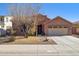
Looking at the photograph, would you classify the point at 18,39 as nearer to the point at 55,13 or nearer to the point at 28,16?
the point at 28,16

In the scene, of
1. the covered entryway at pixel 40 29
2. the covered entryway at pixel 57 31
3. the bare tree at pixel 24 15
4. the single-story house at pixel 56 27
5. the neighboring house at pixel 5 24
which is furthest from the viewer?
the covered entryway at pixel 57 31

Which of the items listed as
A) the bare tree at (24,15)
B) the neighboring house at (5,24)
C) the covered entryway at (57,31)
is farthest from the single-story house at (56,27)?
the neighboring house at (5,24)

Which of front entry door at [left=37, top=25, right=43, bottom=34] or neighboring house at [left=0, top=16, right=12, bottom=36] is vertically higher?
neighboring house at [left=0, top=16, right=12, bottom=36]

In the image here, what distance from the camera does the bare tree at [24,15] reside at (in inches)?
520

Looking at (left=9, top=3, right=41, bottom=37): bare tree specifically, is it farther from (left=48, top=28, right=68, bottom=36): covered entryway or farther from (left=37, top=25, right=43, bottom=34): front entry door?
(left=48, top=28, right=68, bottom=36): covered entryway

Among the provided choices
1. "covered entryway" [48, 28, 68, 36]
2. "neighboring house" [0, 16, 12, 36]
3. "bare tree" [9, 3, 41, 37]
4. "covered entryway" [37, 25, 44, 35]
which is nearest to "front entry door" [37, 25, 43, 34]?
"covered entryway" [37, 25, 44, 35]

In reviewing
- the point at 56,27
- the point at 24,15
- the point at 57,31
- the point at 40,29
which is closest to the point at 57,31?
the point at 57,31

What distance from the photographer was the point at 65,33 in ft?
48.1

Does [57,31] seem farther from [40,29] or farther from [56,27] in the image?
[40,29]

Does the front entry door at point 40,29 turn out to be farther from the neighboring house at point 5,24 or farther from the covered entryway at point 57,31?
the neighboring house at point 5,24

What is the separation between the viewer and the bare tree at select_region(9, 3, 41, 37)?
1321 cm

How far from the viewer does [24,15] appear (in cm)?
1330

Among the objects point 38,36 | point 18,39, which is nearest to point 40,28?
point 38,36

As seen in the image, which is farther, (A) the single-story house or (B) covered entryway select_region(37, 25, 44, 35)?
(A) the single-story house
